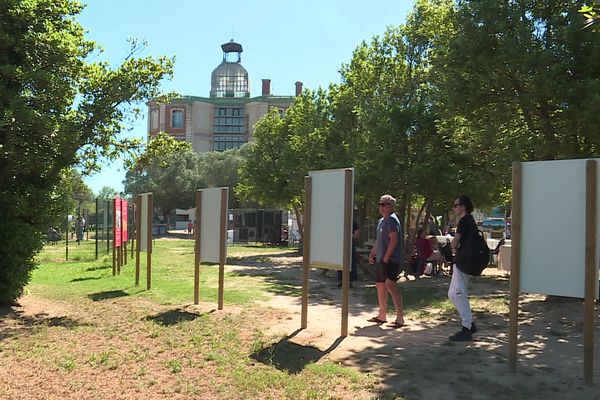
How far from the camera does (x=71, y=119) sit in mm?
8438

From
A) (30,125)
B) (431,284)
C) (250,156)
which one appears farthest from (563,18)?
(250,156)

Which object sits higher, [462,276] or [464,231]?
[464,231]

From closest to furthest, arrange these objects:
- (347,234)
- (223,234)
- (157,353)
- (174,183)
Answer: (157,353) → (347,234) → (223,234) → (174,183)

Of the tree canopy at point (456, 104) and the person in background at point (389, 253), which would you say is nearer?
the person in background at point (389, 253)

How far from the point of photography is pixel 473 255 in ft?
21.6

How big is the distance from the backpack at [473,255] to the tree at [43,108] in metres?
5.54

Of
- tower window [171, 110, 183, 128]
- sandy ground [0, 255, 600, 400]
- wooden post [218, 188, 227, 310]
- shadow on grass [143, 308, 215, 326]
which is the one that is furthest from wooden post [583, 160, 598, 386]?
tower window [171, 110, 183, 128]

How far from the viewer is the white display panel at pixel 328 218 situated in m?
6.95

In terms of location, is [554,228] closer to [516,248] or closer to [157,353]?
[516,248]

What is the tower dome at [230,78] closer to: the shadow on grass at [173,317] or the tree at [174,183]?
the tree at [174,183]

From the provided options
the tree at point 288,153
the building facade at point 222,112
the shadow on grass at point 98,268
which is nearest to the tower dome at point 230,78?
the building facade at point 222,112

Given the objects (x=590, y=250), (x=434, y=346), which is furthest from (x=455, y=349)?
Result: (x=590, y=250)

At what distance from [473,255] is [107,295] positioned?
7.14m

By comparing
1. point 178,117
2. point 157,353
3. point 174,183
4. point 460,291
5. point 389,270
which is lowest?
point 157,353
